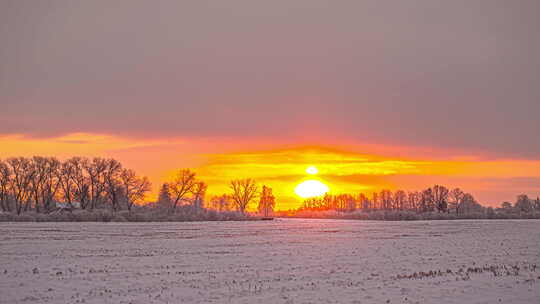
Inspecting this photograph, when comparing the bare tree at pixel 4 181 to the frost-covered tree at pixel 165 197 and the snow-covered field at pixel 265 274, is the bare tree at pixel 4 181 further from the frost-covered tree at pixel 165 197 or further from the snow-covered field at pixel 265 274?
the snow-covered field at pixel 265 274

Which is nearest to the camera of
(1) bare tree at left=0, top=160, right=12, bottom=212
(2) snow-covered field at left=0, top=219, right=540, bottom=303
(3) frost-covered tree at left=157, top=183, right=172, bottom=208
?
(2) snow-covered field at left=0, top=219, right=540, bottom=303

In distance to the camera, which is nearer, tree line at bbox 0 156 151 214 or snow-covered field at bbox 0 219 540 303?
snow-covered field at bbox 0 219 540 303

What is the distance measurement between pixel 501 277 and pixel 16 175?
145057mm

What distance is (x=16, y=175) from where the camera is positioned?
474ft

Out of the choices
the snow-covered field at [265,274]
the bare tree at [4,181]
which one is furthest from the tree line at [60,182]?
the snow-covered field at [265,274]

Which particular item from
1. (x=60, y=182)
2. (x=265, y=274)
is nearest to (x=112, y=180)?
(x=60, y=182)

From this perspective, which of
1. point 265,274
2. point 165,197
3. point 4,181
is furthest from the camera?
point 165,197

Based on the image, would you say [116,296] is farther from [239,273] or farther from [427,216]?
[427,216]

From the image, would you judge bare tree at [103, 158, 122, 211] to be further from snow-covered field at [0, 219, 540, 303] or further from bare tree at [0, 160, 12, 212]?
snow-covered field at [0, 219, 540, 303]

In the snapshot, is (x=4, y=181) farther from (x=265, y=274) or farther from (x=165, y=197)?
(x=265, y=274)

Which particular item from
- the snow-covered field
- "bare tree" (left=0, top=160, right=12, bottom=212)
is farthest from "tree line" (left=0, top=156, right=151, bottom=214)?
the snow-covered field

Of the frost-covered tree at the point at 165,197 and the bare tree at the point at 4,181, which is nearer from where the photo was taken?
the bare tree at the point at 4,181

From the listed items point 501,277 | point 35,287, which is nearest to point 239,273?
point 35,287

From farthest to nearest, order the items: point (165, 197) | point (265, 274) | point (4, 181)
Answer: point (165, 197) → point (4, 181) → point (265, 274)
